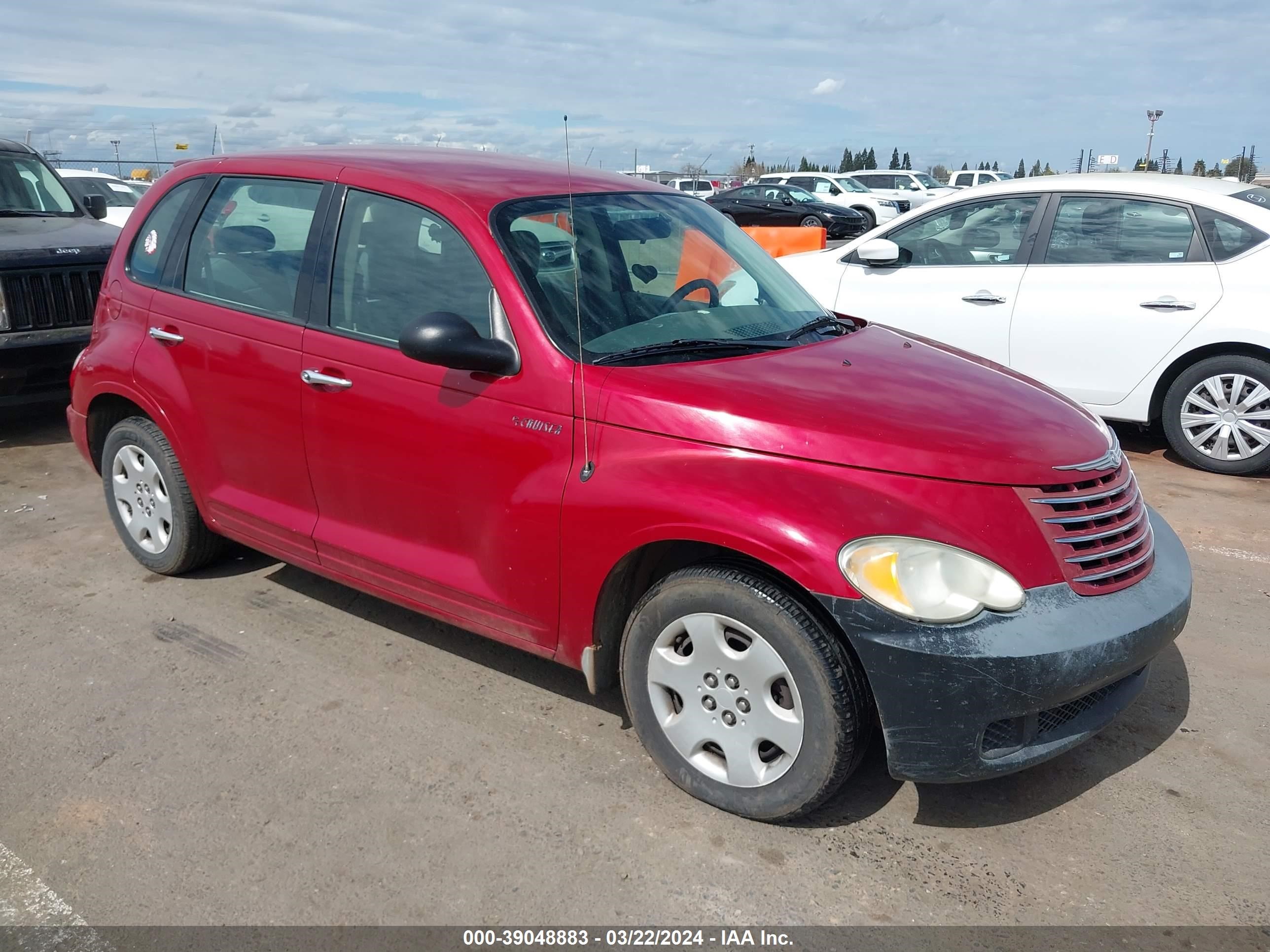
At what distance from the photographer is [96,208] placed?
8859 millimetres

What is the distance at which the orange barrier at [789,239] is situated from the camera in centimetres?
1294

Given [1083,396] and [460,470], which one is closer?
[460,470]

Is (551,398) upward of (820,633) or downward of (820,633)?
upward

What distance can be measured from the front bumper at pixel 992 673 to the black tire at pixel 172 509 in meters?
3.03

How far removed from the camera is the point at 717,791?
3029 mm

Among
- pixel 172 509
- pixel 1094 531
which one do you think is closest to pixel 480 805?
pixel 1094 531

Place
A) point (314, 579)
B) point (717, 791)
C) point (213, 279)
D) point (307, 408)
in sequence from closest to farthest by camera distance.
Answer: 1. point (717, 791)
2. point (307, 408)
3. point (213, 279)
4. point (314, 579)

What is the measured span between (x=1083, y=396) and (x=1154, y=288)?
77cm

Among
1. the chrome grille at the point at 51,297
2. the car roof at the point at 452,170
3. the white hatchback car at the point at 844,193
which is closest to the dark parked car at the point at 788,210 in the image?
the white hatchback car at the point at 844,193

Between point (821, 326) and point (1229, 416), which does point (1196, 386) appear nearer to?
point (1229, 416)

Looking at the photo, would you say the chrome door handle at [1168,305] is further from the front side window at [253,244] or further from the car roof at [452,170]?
the front side window at [253,244]

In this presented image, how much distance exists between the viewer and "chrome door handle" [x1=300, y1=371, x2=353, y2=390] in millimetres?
3611

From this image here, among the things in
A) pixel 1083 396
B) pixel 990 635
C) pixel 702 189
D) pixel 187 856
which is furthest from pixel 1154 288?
pixel 702 189

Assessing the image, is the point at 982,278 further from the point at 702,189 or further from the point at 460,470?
the point at 702,189
